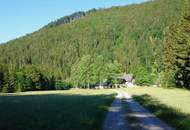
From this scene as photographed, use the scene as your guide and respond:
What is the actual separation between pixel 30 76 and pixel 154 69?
40505mm

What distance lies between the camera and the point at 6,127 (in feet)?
70.2

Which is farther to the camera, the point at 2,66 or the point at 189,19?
the point at 2,66

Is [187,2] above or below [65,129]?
above

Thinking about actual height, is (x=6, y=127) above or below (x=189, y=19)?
below

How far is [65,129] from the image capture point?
21.1m

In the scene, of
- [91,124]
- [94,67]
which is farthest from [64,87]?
[91,124]

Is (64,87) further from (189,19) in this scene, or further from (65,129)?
(65,129)

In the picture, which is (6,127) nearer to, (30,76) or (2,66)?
(2,66)

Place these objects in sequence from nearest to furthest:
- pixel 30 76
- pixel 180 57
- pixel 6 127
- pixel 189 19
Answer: pixel 6 127, pixel 189 19, pixel 180 57, pixel 30 76

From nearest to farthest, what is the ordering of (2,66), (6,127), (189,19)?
(6,127), (189,19), (2,66)

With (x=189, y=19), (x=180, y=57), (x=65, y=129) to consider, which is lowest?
(x=65, y=129)

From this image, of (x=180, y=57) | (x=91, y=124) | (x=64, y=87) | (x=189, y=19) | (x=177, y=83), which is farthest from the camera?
(x=64, y=87)

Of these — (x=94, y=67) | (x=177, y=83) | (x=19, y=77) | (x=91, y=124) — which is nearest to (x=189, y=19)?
(x=177, y=83)

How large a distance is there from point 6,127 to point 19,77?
122182 millimetres
